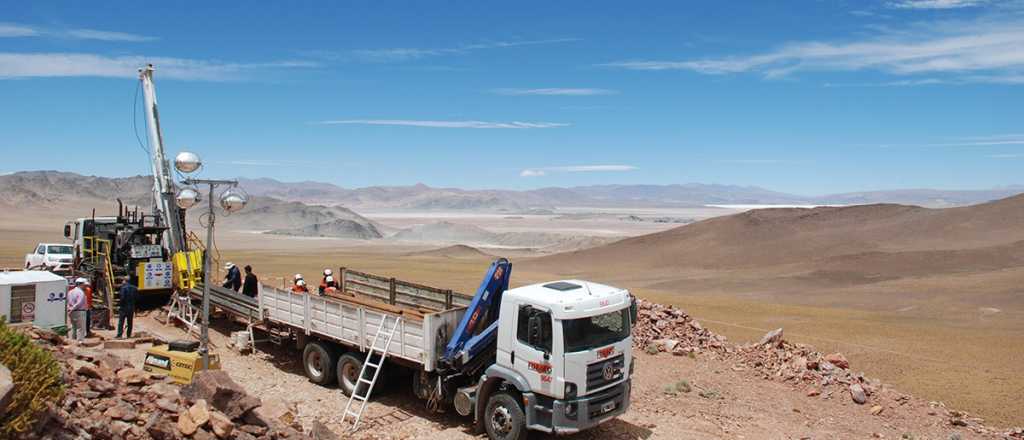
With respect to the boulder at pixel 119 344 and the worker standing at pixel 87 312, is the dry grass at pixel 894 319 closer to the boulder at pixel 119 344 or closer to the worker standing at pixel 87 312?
the worker standing at pixel 87 312

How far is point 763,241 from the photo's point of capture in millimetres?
59219

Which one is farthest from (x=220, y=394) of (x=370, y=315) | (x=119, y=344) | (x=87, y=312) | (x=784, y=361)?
(x=784, y=361)

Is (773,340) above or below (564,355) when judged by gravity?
below

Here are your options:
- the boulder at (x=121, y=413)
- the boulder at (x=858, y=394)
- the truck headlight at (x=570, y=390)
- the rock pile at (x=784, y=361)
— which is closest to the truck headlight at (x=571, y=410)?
the truck headlight at (x=570, y=390)

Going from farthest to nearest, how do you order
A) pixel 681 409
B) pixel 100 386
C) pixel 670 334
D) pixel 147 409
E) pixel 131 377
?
pixel 670 334
pixel 681 409
pixel 131 377
pixel 100 386
pixel 147 409

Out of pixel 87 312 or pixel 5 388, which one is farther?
pixel 87 312

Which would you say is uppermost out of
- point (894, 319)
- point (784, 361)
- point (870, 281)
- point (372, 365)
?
point (372, 365)

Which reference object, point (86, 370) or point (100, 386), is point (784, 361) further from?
point (86, 370)

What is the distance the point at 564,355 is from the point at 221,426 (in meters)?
4.39

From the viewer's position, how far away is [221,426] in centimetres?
852

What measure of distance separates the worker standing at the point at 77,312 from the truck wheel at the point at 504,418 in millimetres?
9309

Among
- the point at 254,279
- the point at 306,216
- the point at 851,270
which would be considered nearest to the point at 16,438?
the point at 254,279

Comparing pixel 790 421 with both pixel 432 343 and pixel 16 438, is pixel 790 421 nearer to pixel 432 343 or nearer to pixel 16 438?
pixel 432 343

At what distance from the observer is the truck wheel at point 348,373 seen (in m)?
13.1
